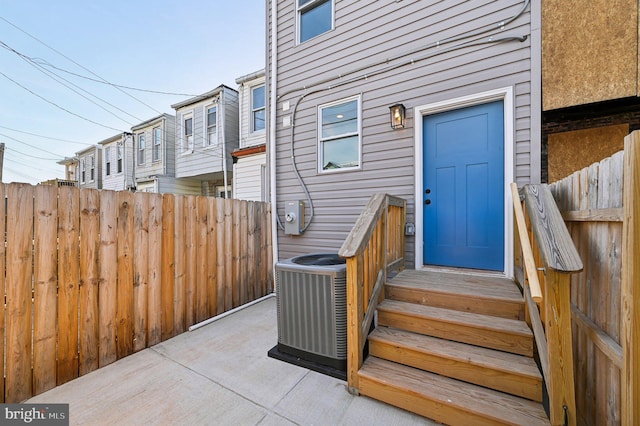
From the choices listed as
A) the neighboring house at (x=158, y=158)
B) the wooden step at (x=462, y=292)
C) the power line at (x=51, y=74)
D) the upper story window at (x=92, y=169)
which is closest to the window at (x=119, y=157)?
the neighboring house at (x=158, y=158)

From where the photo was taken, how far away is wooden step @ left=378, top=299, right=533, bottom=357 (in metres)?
1.95

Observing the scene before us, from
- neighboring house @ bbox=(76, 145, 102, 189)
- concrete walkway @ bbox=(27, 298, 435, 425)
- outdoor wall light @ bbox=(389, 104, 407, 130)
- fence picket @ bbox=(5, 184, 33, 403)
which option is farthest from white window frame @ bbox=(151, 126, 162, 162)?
outdoor wall light @ bbox=(389, 104, 407, 130)

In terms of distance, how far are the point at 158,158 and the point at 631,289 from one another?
1342 centimetres

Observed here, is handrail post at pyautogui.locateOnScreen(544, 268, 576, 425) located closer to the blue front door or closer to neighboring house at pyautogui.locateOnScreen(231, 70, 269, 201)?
the blue front door

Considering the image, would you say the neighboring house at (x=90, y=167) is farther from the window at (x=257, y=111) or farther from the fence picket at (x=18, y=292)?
the fence picket at (x=18, y=292)

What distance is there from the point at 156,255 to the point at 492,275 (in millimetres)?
3690

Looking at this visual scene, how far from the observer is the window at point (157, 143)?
11.2m

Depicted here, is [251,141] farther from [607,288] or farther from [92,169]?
[92,169]

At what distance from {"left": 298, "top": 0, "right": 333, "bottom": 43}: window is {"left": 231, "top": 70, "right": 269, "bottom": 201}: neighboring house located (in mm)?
3631

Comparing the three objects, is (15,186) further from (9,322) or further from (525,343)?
(525,343)

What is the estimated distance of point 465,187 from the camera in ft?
10.4

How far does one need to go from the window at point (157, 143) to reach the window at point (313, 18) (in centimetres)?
934

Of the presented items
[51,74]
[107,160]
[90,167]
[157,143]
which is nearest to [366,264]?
[51,74]

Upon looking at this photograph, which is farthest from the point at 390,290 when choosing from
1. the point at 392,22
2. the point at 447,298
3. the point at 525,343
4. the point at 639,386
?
the point at 392,22
